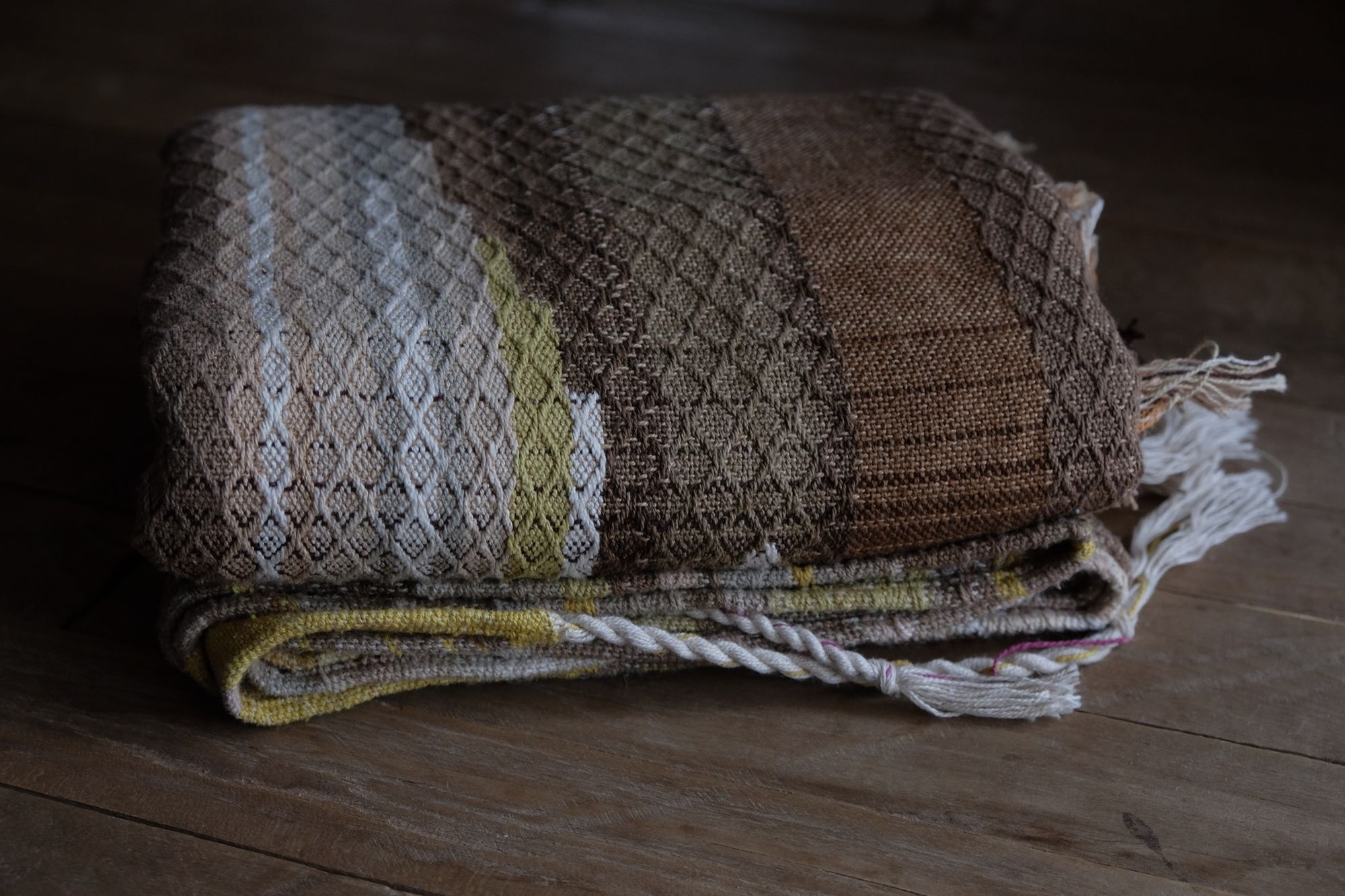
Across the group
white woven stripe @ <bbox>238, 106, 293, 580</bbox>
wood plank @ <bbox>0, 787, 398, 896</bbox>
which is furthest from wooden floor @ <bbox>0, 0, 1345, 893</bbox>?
white woven stripe @ <bbox>238, 106, 293, 580</bbox>

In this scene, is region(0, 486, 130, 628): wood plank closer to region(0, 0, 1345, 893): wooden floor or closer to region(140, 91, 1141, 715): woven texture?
region(0, 0, 1345, 893): wooden floor

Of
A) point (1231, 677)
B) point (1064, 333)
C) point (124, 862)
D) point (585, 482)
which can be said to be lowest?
point (124, 862)

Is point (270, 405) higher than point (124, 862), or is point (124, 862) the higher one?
point (270, 405)

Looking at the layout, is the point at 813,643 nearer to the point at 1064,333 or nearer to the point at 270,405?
the point at 1064,333

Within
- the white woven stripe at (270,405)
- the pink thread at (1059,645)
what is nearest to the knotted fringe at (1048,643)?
the pink thread at (1059,645)

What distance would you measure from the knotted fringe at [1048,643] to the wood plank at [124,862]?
216mm

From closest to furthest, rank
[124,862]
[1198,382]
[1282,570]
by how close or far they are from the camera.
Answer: [124,862] < [1198,382] < [1282,570]

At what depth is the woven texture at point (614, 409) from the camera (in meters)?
0.70

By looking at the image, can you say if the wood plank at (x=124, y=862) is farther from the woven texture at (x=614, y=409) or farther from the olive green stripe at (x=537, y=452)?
the olive green stripe at (x=537, y=452)

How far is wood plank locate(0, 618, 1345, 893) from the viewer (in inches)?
28.1

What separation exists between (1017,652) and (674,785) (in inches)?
10.5

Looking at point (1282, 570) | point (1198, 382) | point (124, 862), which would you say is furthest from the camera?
point (1282, 570)

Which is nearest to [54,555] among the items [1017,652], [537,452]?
[537,452]

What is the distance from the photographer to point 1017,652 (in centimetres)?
84
